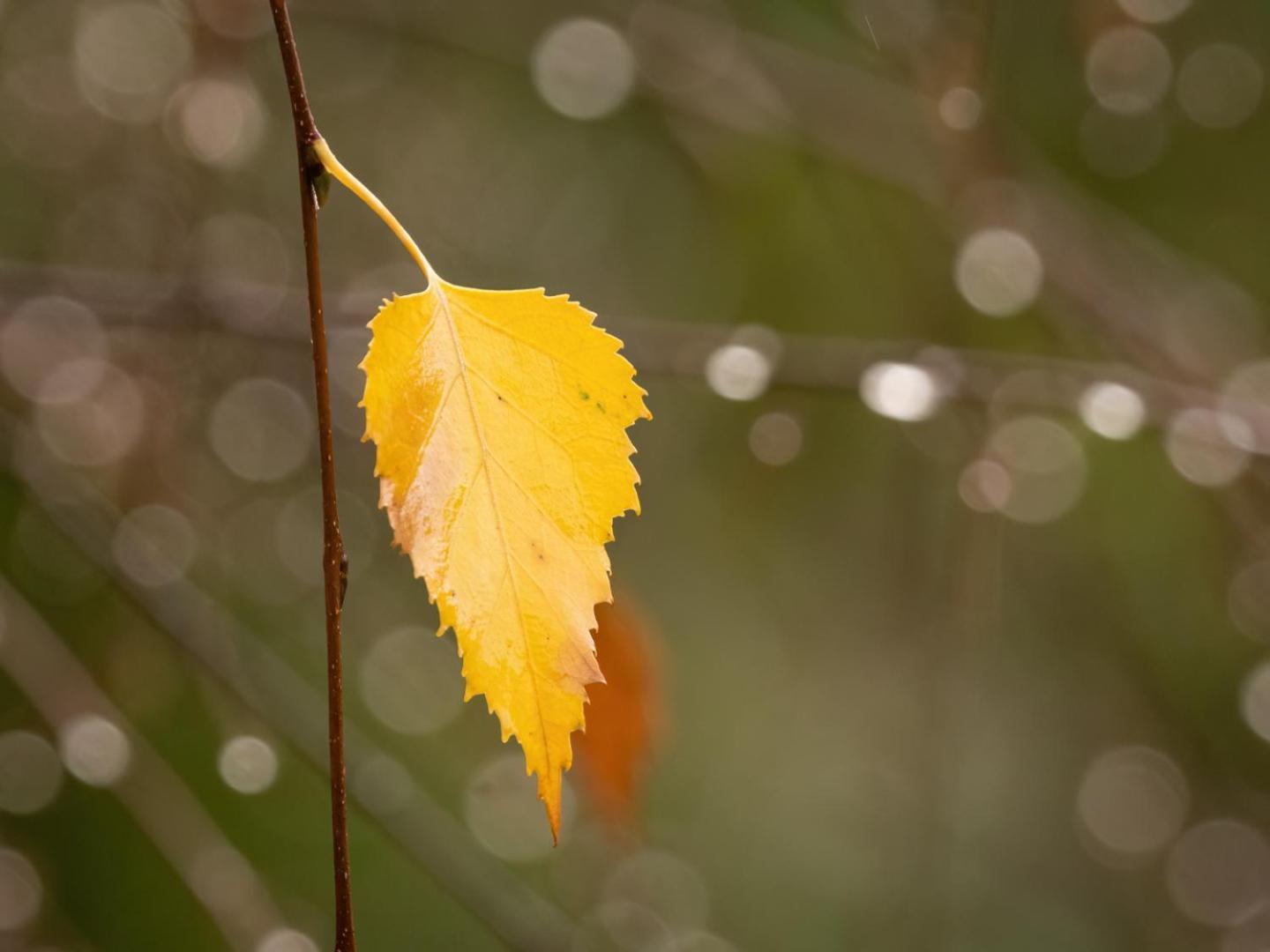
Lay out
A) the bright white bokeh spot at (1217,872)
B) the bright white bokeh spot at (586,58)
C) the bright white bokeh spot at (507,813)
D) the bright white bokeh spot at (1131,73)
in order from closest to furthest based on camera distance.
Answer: the bright white bokeh spot at (586,58) < the bright white bokeh spot at (1131,73) < the bright white bokeh spot at (507,813) < the bright white bokeh spot at (1217,872)

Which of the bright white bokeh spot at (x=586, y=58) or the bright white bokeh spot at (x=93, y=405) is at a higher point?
the bright white bokeh spot at (x=586, y=58)

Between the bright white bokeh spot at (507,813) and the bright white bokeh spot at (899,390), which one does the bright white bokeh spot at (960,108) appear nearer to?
the bright white bokeh spot at (899,390)

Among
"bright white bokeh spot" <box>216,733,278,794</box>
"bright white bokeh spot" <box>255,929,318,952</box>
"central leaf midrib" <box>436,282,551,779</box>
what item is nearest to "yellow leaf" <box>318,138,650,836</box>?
"central leaf midrib" <box>436,282,551,779</box>

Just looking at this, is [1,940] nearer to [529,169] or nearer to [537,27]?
[537,27]

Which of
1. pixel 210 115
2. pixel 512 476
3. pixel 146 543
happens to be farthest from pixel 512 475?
pixel 210 115

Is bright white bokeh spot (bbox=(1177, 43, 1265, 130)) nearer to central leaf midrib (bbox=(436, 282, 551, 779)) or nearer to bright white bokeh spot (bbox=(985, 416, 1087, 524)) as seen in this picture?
bright white bokeh spot (bbox=(985, 416, 1087, 524))

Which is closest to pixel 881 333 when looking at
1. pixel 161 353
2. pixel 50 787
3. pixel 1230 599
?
pixel 1230 599

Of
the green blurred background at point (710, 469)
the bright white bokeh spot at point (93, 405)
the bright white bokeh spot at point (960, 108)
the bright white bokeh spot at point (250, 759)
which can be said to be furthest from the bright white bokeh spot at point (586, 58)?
the bright white bokeh spot at point (250, 759)
